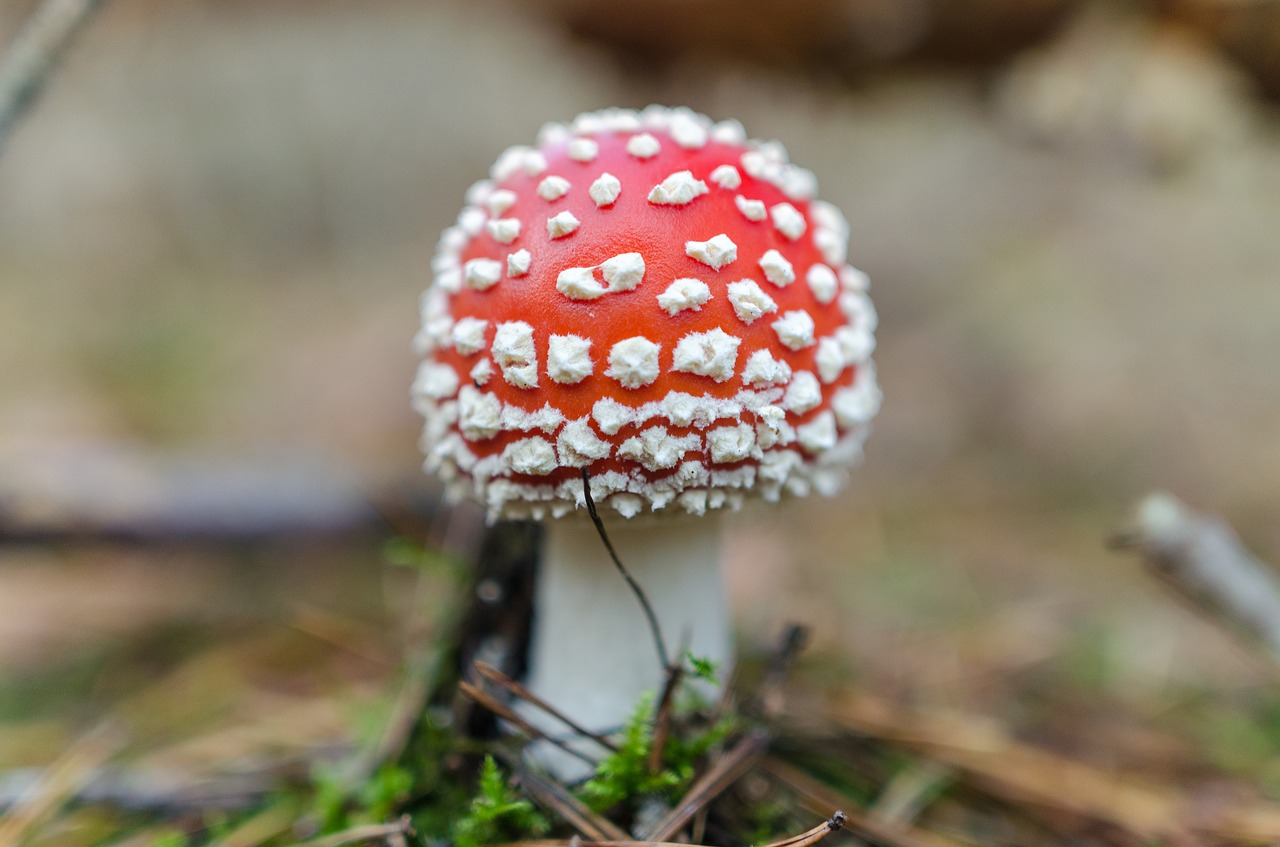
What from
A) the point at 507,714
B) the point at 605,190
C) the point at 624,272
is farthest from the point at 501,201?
the point at 507,714

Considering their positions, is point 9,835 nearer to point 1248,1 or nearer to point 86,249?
point 1248,1

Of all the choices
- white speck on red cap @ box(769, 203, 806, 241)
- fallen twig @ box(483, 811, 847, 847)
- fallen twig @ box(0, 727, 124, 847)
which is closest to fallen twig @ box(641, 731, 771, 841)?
fallen twig @ box(483, 811, 847, 847)

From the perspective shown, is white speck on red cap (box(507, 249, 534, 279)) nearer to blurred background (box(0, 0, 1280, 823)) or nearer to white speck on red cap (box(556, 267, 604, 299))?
white speck on red cap (box(556, 267, 604, 299))

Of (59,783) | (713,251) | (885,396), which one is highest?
(885,396)

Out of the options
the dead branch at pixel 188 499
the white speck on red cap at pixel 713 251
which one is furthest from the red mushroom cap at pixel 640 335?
the dead branch at pixel 188 499

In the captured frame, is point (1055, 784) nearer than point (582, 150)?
No

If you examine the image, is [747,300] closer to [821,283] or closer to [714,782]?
[821,283]

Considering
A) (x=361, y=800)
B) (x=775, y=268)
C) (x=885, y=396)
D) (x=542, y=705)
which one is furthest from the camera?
(x=885, y=396)

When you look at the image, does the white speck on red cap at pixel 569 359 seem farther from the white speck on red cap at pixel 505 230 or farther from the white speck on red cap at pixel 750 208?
the white speck on red cap at pixel 750 208
